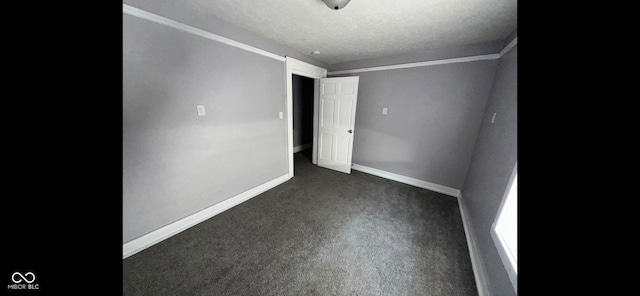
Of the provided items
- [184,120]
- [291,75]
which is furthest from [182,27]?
[291,75]

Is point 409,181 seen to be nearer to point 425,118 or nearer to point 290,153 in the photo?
point 425,118

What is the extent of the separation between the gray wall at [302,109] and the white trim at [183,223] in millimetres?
1910

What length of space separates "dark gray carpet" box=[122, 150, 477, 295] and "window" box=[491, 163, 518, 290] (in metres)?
0.41

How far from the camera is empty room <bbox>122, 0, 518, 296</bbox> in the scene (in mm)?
1309

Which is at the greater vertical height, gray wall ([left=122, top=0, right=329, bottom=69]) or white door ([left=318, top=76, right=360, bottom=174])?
gray wall ([left=122, top=0, right=329, bottom=69])

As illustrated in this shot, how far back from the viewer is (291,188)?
2551mm

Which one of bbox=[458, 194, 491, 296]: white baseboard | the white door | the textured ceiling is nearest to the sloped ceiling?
the textured ceiling

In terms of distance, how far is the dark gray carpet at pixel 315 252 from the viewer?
4.12 feet

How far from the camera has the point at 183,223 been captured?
1.75 metres

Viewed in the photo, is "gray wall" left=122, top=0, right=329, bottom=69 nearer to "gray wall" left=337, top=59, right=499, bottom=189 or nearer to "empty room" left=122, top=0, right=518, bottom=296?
"empty room" left=122, top=0, right=518, bottom=296
